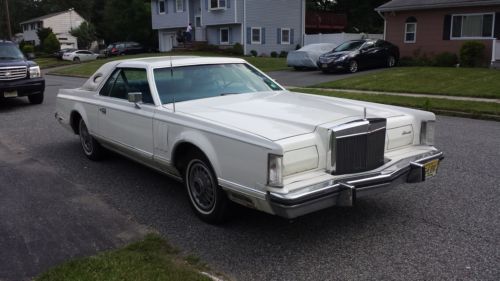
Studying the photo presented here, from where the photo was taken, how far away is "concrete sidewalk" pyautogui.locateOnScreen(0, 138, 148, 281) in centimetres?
394

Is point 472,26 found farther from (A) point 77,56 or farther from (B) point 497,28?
(A) point 77,56

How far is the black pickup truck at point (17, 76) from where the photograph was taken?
12.9m

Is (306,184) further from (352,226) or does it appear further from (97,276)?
(97,276)

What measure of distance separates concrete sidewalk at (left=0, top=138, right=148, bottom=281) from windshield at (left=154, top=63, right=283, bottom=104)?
4.62 feet

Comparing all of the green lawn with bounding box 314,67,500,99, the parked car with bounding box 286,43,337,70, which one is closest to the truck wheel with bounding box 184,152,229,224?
the green lawn with bounding box 314,67,500,99

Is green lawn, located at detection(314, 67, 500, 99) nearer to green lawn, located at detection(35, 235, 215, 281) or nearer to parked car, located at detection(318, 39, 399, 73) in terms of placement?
parked car, located at detection(318, 39, 399, 73)

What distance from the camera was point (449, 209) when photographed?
15.9 feet

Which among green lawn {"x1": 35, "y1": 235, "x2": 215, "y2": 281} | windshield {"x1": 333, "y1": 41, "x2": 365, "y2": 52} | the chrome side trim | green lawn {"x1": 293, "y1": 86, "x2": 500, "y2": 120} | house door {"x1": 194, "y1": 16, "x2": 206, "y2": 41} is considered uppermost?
house door {"x1": 194, "y1": 16, "x2": 206, "y2": 41}

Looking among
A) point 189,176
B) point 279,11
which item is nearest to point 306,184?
point 189,176

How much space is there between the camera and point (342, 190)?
3.81 m

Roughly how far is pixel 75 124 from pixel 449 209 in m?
5.43

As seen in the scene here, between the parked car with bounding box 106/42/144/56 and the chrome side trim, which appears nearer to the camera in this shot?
the chrome side trim

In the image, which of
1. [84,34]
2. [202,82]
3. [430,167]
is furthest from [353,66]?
[84,34]

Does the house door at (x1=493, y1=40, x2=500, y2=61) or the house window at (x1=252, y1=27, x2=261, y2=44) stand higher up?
the house window at (x1=252, y1=27, x2=261, y2=44)
